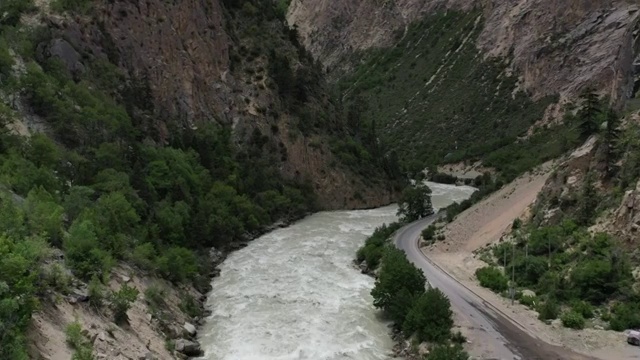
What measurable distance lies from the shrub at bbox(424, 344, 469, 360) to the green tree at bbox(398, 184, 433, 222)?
33573mm

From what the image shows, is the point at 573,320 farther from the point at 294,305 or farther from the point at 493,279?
the point at 294,305

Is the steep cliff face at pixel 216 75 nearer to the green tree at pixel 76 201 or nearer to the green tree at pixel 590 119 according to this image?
the green tree at pixel 76 201

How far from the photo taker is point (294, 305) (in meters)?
30.3

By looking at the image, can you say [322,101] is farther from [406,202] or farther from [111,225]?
[111,225]

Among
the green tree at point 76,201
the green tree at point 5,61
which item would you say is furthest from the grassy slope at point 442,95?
the green tree at point 76,201

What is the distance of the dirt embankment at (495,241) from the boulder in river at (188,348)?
453 inches

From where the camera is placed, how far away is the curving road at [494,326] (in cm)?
2252

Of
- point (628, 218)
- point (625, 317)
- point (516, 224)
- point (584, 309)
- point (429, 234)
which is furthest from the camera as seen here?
point (429, 234)

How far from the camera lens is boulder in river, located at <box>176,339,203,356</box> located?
23656 millimetres

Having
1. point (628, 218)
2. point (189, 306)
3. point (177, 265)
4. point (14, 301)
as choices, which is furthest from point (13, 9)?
point (628, 218)

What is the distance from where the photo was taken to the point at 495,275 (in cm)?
3148

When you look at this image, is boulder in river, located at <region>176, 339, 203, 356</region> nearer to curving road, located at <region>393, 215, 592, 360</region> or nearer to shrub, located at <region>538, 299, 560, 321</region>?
curving road, located at <region>393, 215, 592, 360</region>

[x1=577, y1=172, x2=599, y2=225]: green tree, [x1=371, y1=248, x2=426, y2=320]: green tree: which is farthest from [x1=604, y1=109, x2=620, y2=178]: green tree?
[x1=371, y1=248, x2=426, y2=320]: green tree

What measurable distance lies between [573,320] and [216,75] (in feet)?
151
